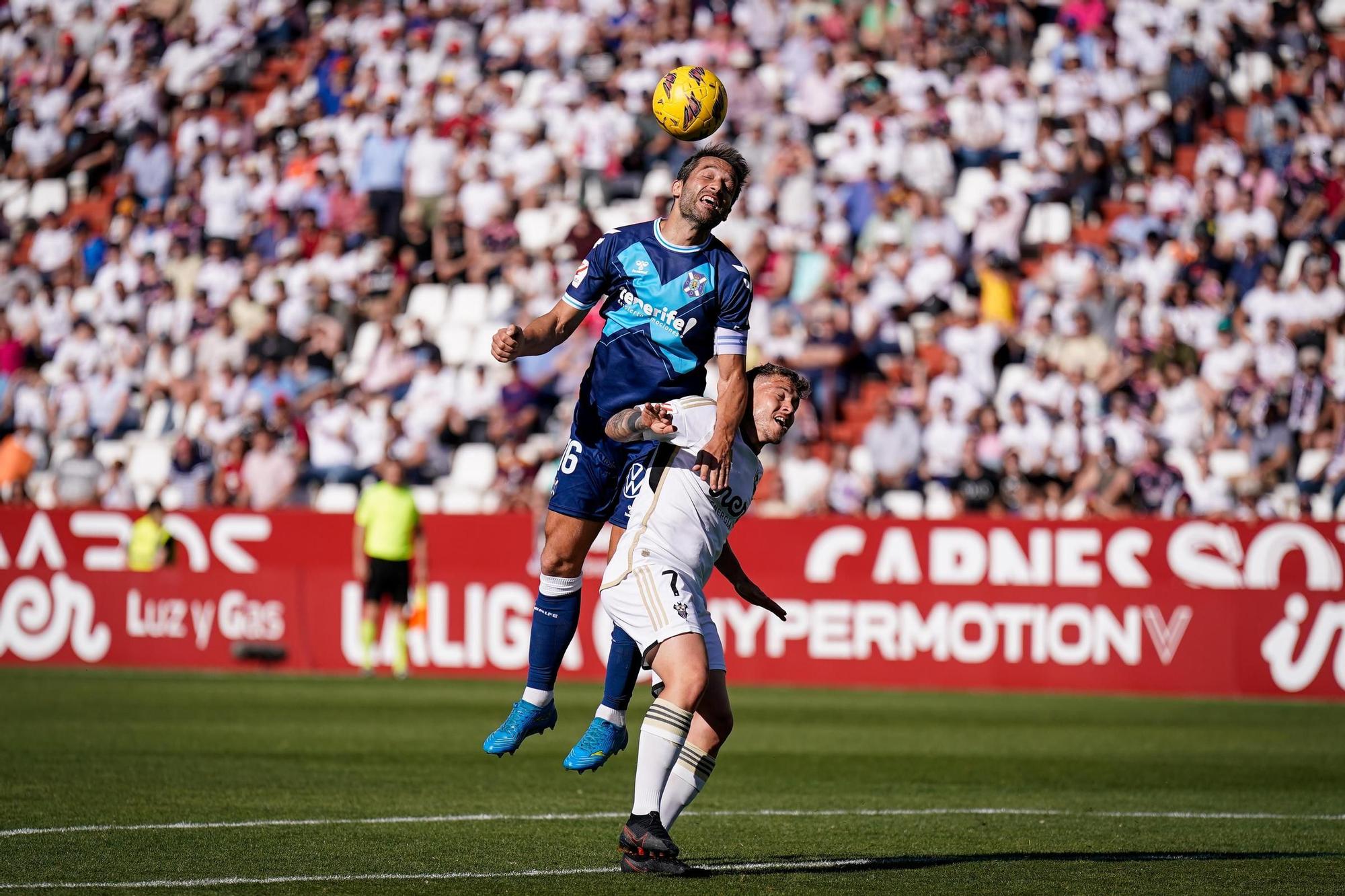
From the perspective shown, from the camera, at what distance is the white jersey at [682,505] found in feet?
26.2

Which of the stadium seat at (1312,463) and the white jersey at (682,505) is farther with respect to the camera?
the stadium seat at (1312,463)

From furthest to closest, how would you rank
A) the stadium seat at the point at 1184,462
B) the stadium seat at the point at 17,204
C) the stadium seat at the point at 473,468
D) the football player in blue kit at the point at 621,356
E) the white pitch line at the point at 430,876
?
the stadium seat at the point at 17,204 → the stadium seat at the point at 473,468 → the stadium seat at the point at 1184,462 → the football player in blue kit at the point at 621,356 → the white pitch line at the point at 430,876

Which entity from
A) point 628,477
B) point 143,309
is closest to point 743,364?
point 628,477

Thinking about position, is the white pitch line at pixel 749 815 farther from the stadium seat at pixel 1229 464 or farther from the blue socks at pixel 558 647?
the stadium seat at pixel 1229 464

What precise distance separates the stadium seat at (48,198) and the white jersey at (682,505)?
23931mm

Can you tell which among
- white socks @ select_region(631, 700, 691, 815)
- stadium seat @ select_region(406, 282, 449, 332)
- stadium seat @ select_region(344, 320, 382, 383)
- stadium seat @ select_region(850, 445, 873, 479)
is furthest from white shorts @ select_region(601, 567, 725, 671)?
stadium seat @ select_region(406, 282, 449, 332)

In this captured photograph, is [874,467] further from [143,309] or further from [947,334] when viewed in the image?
[143,309]

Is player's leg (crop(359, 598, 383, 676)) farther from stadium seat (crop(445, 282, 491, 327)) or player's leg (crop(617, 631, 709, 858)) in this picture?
player's leg (crop(617, 631, 709, 858))

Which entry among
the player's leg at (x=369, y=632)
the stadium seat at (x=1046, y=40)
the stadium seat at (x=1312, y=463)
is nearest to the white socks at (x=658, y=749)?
the player's leg at (x=369, y=632)

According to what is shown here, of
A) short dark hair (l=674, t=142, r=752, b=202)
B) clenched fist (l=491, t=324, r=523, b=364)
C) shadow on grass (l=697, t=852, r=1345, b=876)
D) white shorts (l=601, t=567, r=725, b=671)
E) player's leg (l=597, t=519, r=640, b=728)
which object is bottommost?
shadow on grass (l=697, t=852, r=1345, b=876)

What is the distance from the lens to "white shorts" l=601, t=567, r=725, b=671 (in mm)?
7824

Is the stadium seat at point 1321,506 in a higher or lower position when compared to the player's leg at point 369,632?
higher

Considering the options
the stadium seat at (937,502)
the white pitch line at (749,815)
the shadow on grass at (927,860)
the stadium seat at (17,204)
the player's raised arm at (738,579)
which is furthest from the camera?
the stadium seat at (17,204)

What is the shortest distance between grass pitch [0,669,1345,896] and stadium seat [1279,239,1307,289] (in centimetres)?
613
